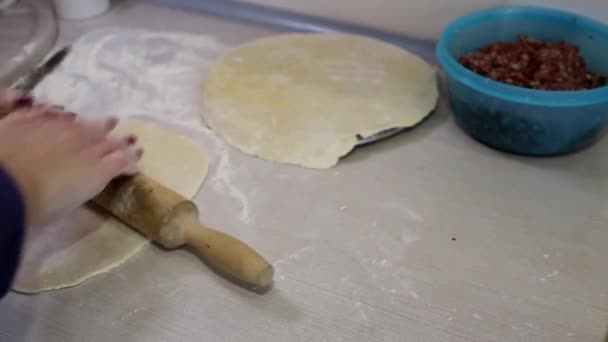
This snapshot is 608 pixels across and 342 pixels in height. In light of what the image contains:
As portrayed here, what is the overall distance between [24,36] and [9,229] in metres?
0.71

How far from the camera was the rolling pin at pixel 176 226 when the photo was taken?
0.61 m

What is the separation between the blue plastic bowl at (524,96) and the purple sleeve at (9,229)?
1.75 feet

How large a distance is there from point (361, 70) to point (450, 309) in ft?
1.48

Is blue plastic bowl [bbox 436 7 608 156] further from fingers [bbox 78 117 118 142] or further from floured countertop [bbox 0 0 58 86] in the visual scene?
floured countertop [bbox 0 0 58 86]

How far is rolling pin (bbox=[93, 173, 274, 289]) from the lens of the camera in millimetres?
606

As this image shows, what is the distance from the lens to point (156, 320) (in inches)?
23.4

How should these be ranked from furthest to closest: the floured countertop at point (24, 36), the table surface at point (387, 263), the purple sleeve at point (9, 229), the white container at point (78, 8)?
the white container at point (78, 8)
the floured countertop at point (24, 36)
the table surface at point (387, 263)
the purple sleeve at point (9, 229)

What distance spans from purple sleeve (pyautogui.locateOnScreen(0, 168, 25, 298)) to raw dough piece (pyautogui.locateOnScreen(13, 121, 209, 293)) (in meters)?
0.17

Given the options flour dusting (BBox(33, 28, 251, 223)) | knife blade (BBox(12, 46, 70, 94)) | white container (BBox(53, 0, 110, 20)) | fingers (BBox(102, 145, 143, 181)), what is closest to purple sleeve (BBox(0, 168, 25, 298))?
fingers (BBox(102, 145, 143, 181))

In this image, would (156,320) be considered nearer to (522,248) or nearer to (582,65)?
(522,248)

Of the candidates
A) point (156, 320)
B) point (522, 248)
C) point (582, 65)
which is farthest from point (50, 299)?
point (582, 65)

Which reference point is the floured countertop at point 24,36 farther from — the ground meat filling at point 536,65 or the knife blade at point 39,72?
the ground meat filling at point 536,65

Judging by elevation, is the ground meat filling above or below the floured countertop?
above

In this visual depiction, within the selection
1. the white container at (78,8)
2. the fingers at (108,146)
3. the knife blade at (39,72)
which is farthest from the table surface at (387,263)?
the white container at (78,8)
